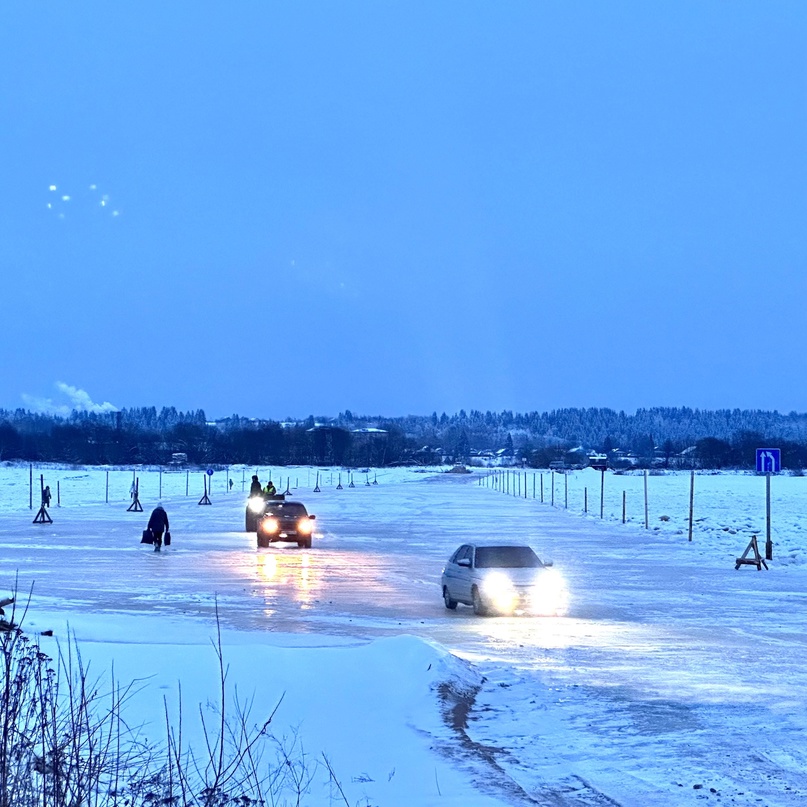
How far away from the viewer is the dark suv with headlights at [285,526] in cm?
3562

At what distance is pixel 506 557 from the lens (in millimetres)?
21906

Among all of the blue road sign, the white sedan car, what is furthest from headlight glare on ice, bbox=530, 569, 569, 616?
the blue road sign

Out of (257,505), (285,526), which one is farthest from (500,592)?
(257,505)

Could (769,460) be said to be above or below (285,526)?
above

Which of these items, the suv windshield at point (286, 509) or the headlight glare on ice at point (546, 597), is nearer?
the headlight glare on ice at point (546, 597)

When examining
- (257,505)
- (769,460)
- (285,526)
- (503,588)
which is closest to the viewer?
(503,588)

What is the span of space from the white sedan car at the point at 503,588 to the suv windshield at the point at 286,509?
1525 centimetres

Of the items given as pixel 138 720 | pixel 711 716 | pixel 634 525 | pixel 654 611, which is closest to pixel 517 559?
pixel 654 611

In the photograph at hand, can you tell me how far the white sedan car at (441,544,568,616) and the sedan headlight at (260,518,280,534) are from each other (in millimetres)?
14908

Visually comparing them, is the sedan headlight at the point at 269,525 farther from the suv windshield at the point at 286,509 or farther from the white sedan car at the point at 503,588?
the white sedan car at the point at 503,588

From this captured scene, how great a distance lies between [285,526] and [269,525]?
0.50 m

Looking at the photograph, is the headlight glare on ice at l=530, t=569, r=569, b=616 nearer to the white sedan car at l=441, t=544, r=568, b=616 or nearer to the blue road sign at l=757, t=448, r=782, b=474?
the white sedan car at l=441, t=544, r=568, b=616

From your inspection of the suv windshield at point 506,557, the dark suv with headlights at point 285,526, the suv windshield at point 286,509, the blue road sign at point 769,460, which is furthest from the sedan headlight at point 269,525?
the suv windshield at point 506,557

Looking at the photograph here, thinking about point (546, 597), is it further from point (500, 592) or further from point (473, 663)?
point (473, 663)
